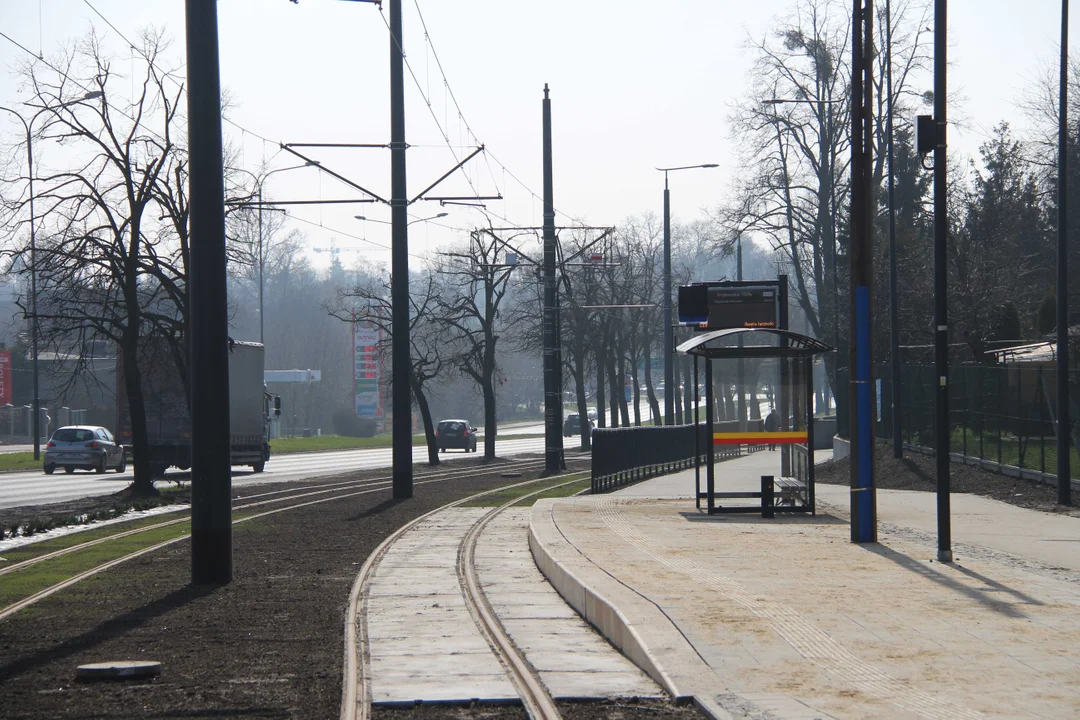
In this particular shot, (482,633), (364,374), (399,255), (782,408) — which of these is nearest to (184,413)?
(399,255)

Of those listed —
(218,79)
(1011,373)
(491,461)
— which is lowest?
(491,461)

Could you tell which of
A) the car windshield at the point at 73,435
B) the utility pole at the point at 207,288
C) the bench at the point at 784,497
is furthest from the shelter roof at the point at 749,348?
the car windshield at the point at 73,435

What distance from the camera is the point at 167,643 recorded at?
8289 millimetres

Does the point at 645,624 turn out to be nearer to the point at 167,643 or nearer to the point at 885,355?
the point at 167,643

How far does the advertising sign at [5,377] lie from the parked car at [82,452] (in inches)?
1473

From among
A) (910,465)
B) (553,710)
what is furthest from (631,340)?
(553,710)

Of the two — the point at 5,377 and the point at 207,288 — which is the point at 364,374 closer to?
the point at 5,377

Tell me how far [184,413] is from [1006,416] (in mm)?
22500

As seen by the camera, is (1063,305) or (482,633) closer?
(482,633)

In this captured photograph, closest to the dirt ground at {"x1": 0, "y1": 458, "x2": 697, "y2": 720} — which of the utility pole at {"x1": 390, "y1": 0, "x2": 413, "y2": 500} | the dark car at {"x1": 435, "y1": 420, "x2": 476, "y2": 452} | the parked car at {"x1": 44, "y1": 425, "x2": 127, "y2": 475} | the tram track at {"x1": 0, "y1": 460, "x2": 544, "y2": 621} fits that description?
the tram track at {"x1": 0, "y1": 460, "x2": 544, "y2": 621}

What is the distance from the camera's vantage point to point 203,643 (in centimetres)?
830

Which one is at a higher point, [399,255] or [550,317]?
[399,255]

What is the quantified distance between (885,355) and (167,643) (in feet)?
119

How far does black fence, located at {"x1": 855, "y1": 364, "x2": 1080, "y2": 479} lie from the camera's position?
2108cm
